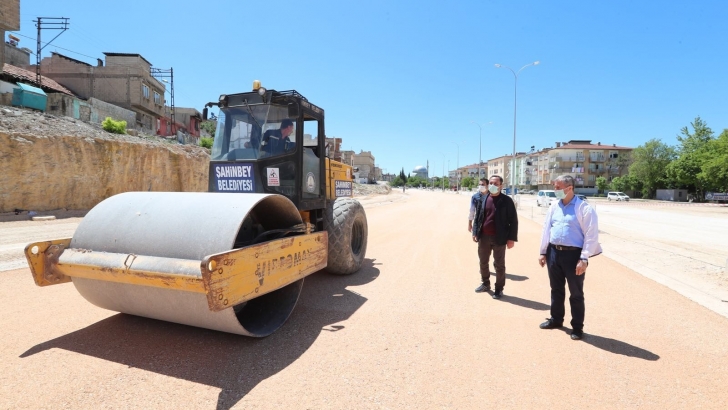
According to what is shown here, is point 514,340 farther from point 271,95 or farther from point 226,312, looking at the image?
point 271,95

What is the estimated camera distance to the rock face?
15188 millimetres

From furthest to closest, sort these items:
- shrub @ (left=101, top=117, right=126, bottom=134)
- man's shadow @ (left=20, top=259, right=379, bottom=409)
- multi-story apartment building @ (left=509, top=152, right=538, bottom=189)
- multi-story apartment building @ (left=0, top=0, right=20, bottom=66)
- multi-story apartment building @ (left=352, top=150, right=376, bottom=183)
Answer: multi-story apartment building @ (left=509, top=152, right=538, bottom=189), multi-story apartment building @ (left=352, top=150, right=376, bottom=183), shrub @ (left=101, top=117, right=126, bottom=134), multi-story apartment building @ (left=0, top=0, right=20, bottom=66), man's shadow @ (left=20, top=259, right=379, bottom=409)

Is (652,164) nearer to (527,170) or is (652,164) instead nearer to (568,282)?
(527,170)

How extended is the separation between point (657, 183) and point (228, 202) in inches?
3345

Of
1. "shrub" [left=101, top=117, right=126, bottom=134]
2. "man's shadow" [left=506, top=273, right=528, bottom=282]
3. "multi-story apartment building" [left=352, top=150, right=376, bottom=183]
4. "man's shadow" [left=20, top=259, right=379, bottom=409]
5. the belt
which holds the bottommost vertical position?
"man's shadow" [left=506, top=273, right=528, bottom=282]

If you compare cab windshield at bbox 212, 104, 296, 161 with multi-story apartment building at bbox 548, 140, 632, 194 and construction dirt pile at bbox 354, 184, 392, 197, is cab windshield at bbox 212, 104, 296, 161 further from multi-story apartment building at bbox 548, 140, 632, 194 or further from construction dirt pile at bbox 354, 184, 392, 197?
multi-story apartment building at bbox 548, 140, 632, 194

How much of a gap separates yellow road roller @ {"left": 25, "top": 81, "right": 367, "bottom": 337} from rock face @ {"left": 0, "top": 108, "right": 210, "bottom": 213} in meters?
14.8

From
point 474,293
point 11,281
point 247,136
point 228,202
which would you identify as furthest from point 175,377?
point 11,281

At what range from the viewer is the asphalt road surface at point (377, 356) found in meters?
2.89

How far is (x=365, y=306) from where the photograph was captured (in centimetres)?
501

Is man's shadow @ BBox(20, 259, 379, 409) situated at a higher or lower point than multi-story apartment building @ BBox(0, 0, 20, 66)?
lower

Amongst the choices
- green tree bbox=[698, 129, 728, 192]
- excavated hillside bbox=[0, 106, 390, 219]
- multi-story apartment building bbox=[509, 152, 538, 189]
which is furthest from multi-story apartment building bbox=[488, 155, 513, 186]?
excavated hillside bbox=[0, 106, 390, 219]

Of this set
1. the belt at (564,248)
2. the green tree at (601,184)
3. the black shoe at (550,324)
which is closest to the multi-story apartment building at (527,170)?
the green tree at (601,184)

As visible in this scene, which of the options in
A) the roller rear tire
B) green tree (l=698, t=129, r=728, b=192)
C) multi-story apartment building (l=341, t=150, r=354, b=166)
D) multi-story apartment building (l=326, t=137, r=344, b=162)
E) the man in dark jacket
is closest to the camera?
the man in dark jacket
